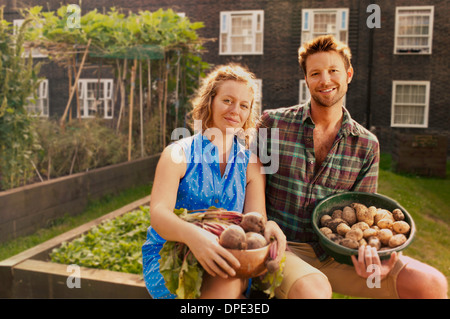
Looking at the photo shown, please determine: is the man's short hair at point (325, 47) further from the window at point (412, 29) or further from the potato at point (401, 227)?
the window at point (412, 29)

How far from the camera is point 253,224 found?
1.48 metres

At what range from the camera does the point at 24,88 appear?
17.6 ft

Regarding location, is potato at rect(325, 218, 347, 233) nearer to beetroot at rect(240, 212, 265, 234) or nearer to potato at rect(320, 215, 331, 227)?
potato at rect(320, 215, 331, 227)

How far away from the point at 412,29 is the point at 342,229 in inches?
555

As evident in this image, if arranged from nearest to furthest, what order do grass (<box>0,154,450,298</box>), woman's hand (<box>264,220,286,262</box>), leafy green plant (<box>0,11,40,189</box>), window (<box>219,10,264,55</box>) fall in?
woman's hand (<box>264,220,286,262</box>), grass (<box>0,154,450,298</box>), leafy green plant (<box>0,11,40,189</box>), window (<box>219,10,264,55</box>)

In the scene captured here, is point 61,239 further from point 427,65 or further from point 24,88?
point 427,65

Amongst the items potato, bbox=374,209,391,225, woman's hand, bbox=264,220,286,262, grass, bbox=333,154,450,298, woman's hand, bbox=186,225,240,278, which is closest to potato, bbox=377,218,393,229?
potato, bbox=374,209,391,225

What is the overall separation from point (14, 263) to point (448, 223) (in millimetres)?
5326

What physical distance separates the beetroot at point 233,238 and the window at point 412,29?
1417cm

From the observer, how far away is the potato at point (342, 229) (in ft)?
5.63

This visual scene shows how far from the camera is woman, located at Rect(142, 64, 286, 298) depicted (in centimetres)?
154

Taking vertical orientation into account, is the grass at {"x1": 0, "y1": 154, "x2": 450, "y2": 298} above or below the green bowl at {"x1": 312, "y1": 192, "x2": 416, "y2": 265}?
below

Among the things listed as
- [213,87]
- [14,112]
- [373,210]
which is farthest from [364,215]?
[14,112]

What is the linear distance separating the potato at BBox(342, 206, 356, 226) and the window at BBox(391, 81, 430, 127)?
1333cm
